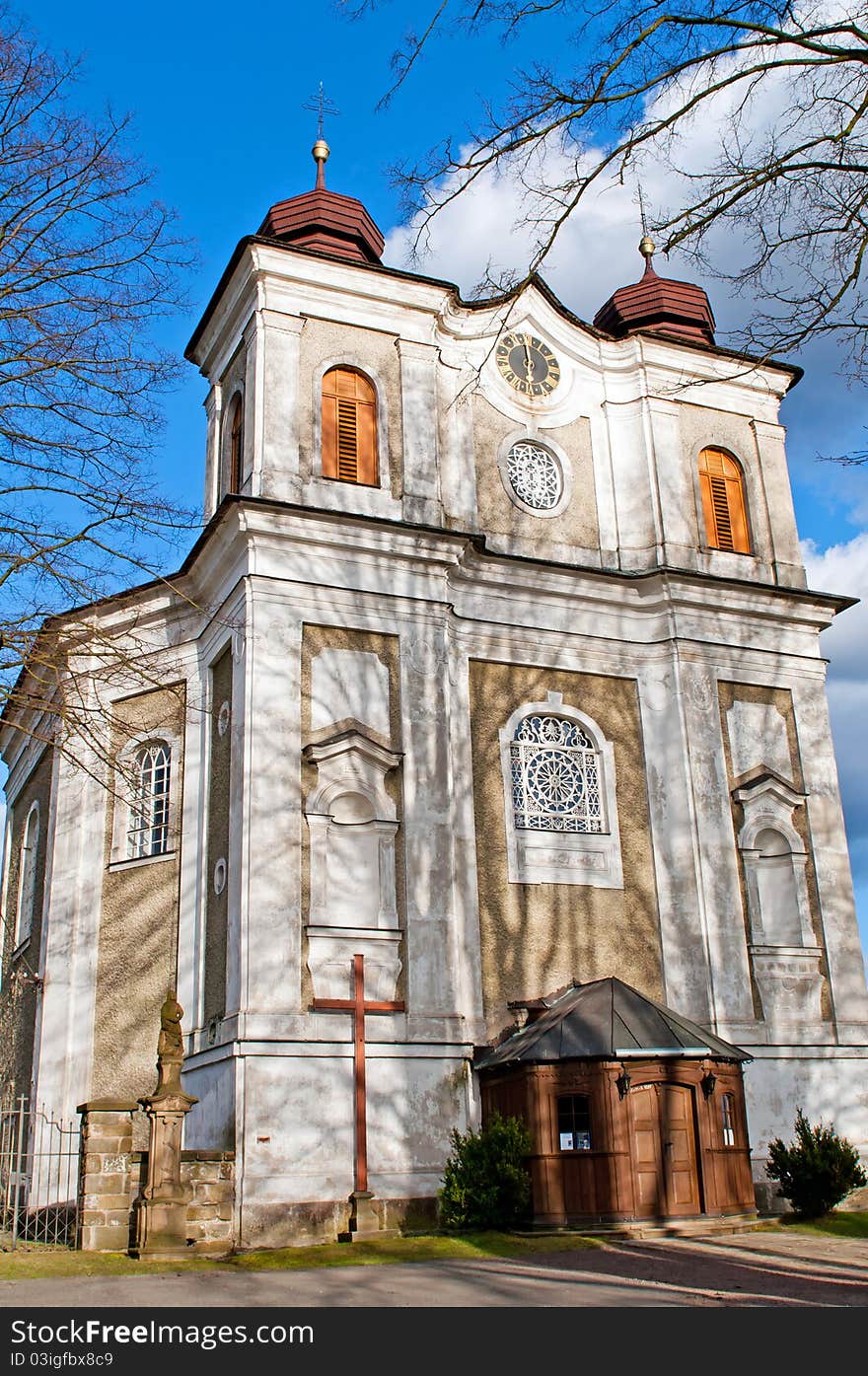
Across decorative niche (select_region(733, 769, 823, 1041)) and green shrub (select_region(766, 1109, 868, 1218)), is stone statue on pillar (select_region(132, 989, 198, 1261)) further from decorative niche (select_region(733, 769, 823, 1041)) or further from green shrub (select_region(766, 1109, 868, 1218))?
decorative niche (select_region(733, 769, 823, 1041))

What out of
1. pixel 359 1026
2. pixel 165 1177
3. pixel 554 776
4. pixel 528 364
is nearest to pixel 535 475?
pixel 528 364

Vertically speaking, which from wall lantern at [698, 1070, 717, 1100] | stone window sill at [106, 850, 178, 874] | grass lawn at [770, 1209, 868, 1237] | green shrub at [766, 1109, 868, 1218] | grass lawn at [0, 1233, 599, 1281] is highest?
stone window sill at [106, 850, 178, 874]

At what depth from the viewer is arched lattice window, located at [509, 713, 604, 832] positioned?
18.6 metres

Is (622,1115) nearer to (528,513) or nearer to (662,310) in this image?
(528,513)

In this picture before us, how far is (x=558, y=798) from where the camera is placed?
1883 centimetres

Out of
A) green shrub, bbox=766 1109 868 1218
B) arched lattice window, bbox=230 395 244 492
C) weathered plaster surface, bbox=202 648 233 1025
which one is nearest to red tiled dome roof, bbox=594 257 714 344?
arched lattice window, bbox=230 395 244 492

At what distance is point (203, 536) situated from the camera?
18.3 meters

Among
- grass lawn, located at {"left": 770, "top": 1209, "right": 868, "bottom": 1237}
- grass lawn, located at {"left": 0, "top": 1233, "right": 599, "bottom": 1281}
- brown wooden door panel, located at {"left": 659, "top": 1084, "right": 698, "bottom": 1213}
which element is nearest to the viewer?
grass lawn, located at {"left": 0, "top": 1233, "right": 599, "bottom": 1281}

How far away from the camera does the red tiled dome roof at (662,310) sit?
75.0 ft

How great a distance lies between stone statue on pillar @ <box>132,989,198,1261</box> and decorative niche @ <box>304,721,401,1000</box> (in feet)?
6.76

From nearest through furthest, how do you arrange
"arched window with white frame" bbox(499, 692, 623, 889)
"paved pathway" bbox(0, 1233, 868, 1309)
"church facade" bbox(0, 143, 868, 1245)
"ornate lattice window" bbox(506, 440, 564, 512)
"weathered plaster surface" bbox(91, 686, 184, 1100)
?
1. "paved pathway" bbox(0, 1233, 868, 1309)
2. "church facade" bbox(0, 143, 868, 1245)
3. "weathered plaster surface" bbox(91, 686, 184, 1100)
4. "arched window with white frame" bbox(499, 692, 623, 889)
5. "ornate lattice window" bbox(506, 440, 564, 512)

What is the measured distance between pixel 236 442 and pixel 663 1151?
1170 centimetres
